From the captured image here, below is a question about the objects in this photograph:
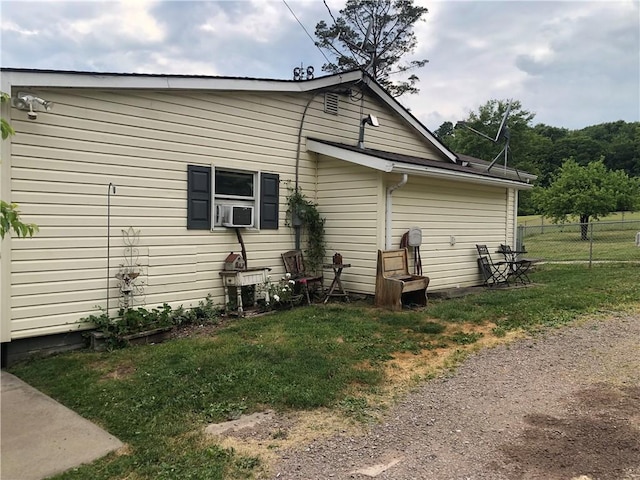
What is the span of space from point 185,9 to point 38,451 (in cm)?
843

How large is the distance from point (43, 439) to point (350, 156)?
18.6 ft

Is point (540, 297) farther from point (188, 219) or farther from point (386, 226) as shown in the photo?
point (188, 219)

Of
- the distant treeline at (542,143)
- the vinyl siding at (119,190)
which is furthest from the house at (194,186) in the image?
the distant treeline at (542,143)

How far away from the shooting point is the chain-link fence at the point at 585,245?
13732 millimetres

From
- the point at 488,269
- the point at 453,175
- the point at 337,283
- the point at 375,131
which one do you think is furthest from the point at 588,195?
the point at 337,283

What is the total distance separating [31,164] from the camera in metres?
4.72

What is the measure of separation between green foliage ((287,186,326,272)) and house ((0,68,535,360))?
15 cm

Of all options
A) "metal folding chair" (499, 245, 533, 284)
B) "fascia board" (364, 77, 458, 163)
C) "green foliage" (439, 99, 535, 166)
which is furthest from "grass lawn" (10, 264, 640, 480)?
"green foliage" (439, 99, 535, 166)

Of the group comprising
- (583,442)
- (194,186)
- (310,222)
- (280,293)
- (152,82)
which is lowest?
(583,442)

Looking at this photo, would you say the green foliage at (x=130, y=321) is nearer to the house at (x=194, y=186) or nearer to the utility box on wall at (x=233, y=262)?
the house at (x=194, y=186)

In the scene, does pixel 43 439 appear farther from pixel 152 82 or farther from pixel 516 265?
pixel 516 265

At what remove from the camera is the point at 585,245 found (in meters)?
17.2

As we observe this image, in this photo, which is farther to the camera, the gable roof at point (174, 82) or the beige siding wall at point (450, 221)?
the beige siding wall at point (450, 221)

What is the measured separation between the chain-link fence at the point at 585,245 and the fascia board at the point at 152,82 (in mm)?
8902
